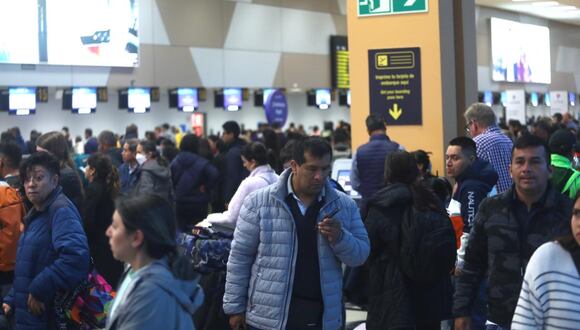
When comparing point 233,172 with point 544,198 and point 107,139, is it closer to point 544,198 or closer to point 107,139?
point 107,139

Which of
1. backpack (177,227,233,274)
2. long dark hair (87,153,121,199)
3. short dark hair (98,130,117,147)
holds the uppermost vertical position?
short dark hair (98,130,117,147)

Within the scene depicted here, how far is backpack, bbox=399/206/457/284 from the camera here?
5.08 meters

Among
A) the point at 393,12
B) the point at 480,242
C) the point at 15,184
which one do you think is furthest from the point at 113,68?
the point at 480,242

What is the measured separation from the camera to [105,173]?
7203mm

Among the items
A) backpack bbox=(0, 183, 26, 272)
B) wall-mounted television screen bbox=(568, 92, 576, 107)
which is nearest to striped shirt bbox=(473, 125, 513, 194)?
backpack bbox=(0, 183, 26, 272)

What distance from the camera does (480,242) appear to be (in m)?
4.17

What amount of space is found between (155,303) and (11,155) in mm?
4025

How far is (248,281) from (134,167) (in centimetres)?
584

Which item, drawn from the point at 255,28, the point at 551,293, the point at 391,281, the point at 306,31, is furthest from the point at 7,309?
the point at 306,31

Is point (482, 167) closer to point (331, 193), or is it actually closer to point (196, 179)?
point (331, 193)

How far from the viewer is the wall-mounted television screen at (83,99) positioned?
19953 mm

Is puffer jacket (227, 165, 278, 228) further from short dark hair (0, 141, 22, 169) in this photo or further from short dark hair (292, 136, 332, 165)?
short dark hair (292, 136, 332, 165)

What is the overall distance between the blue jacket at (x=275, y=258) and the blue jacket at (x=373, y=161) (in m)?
4.41

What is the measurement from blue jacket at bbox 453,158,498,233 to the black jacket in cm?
51
